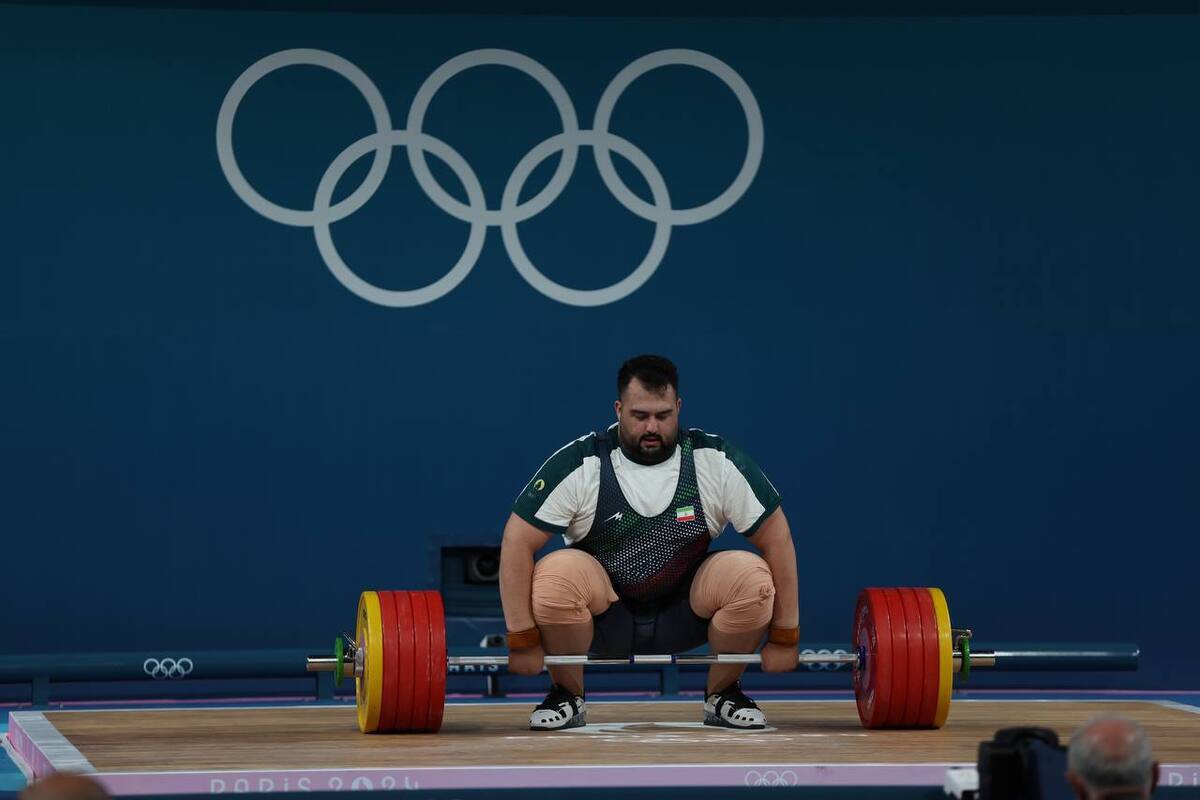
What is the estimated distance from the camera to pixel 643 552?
4254 mm

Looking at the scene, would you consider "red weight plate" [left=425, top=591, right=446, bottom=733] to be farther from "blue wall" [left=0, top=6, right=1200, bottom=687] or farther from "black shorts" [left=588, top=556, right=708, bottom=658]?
"blue wall" [left=0, top=6, right=1200, bottom=687]

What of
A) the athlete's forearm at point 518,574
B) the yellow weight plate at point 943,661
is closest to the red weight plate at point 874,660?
the yellow weight plate at point 943,661

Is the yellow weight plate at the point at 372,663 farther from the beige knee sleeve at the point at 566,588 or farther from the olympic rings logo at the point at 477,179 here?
the olympic rings logo at the point at 477,179

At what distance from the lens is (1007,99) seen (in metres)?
6.09

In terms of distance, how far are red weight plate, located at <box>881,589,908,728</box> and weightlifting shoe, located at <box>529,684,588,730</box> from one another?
766 mm

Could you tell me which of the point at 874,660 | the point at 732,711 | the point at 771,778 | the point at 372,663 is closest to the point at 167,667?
the point at 372,663

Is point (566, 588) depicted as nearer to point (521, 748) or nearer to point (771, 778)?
point (521, 748)

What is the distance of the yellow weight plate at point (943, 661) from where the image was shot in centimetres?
412

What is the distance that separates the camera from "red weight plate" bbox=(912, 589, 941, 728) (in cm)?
411

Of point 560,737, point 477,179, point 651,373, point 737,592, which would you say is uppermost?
point 477,179

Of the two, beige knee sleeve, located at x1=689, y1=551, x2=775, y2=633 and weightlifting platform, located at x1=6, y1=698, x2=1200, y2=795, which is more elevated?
beige knee sleeve, located at x1=689, y1=551, x2=775, y2=633

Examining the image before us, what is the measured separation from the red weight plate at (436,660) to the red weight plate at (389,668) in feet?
0.28

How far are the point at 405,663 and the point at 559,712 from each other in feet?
1.42

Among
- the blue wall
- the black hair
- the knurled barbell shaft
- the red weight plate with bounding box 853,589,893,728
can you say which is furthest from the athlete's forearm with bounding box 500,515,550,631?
the blue wall
